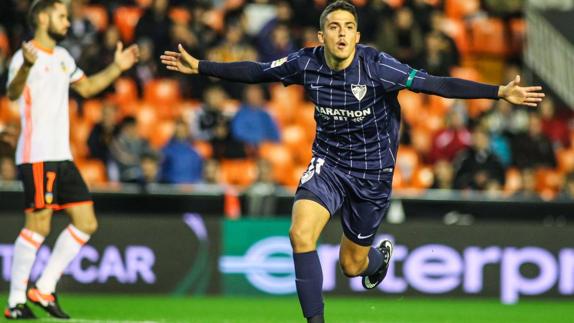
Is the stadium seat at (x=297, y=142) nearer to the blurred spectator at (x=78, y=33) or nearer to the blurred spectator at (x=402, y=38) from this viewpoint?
the blurred spectator at (x=402, y=38)

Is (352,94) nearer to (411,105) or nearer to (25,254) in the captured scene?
(25,254)

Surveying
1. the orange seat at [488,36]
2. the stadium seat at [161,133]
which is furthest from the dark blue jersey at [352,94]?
the orange seat at [488,36]

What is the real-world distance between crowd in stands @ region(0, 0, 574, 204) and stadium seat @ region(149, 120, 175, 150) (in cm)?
1

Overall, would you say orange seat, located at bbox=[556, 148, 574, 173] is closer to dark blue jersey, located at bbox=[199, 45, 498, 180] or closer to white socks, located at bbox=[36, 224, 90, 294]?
dark blue jersey, located at bbox=[199, 45, 498, 180]

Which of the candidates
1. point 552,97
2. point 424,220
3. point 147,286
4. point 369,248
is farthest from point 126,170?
point 552,97

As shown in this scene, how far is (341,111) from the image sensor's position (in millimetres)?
7895

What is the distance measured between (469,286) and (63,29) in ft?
19.7

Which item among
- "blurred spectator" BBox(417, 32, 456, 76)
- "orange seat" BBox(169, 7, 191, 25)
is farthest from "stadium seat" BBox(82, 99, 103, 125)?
"blurred spectator" BBox(417, 32, 456, 76)

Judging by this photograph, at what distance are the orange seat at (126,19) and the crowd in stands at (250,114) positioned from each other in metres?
0.02

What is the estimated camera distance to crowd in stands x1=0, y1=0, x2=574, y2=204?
48.4ft

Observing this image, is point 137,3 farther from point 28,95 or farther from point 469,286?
point 28,95

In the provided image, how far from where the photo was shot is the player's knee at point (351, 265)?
871cm

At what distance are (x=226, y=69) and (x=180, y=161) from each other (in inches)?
259

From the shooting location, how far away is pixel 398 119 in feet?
27.1
